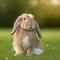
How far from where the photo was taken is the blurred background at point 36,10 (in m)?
16.3

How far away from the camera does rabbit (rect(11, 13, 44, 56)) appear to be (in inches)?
261

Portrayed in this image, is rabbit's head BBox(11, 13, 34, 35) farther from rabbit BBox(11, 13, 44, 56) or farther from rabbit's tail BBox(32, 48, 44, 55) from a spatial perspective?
rabbit's tail BBox(32, 48, 44, 55)

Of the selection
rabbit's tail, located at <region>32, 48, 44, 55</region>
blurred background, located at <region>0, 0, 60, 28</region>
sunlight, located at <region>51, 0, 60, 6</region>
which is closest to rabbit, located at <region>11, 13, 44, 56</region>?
rabbit's tail, located at <region>32, 48, 44, 55</region>

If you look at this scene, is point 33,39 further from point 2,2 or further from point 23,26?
point 2,2

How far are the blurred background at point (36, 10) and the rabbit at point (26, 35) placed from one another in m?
9.35

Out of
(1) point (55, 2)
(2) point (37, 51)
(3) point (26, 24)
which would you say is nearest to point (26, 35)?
(3) point (26, 24)

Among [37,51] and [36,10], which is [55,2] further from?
[37,51]

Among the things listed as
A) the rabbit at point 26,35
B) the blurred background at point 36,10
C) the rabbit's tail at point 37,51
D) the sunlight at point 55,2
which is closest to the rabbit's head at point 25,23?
the rabbit at point 26,35

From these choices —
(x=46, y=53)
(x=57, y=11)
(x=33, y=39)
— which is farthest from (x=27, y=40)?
(x=57, y=11)

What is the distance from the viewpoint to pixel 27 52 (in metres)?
6.72

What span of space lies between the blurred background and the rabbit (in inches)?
368

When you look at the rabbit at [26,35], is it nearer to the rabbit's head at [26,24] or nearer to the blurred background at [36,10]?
the rabbit's head at [26,24]

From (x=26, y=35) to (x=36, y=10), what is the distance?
9.93m

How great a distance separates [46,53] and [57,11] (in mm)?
9547
